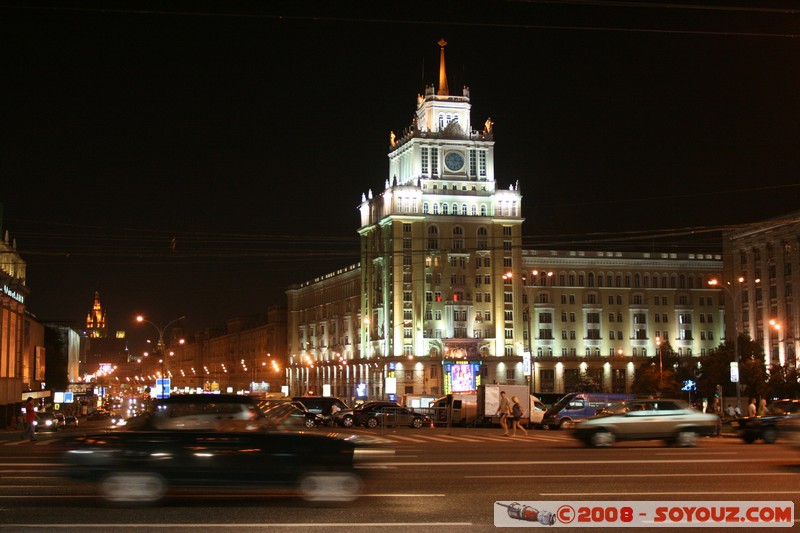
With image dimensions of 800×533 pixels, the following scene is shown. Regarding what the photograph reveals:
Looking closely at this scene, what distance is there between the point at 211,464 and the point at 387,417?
41781 mm

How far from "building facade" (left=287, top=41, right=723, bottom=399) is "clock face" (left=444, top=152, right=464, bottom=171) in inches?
5.2

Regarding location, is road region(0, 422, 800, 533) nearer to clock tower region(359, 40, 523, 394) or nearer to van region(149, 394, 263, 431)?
van region(149, 394, 263, 431)

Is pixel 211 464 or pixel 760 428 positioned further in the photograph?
pixel 760 428

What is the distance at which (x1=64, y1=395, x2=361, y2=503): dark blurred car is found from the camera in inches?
622

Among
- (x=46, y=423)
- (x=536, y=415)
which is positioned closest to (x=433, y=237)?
(x=536, y=415)

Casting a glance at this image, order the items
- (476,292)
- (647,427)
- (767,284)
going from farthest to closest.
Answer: (476,292)
(767,284)
(647,427)

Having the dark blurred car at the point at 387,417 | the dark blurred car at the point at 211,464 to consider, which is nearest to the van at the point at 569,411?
the dark blurred car at the point at 387,417

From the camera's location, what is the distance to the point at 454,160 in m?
131

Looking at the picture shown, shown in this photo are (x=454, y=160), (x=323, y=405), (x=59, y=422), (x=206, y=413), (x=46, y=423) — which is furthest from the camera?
(x=454, y=160)

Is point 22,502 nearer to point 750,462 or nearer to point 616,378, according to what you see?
point 750,462

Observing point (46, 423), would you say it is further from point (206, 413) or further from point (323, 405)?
point (206, 413)

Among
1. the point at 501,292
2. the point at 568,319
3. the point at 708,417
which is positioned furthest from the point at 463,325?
the point at 708,417

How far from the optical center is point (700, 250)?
5758 inches

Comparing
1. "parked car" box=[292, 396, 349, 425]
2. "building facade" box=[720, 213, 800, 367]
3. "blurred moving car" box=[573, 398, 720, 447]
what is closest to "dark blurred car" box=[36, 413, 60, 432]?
"parked car" box=[292, 396, 349, 425]
